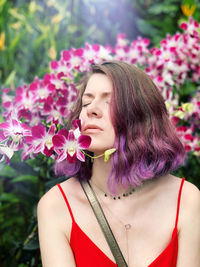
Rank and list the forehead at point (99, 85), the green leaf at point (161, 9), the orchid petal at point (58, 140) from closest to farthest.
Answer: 1. the orchid petal at point (58, 140)
2. the forehead at point (99, 85)
3. the green leaf at point (161, 9)

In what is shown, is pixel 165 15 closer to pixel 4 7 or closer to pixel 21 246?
pixel 4 7

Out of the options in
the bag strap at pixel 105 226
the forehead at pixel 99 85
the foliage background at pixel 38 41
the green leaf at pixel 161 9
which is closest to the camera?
the bag strap at pixel 105 226

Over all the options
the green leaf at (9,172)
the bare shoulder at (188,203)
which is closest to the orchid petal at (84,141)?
the bare shoulder at (188,203)

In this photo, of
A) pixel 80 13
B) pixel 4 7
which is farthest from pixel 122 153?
pixel 80 13

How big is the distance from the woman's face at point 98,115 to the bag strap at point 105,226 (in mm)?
171

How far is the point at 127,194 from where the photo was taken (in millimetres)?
1477

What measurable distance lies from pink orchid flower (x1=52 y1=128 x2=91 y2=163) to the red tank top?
1.10 ft

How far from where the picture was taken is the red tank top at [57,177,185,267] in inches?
53.3

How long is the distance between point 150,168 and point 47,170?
61 cm

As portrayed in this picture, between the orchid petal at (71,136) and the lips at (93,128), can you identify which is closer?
the orchid petal at (71,136)

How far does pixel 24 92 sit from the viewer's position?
1793 mm

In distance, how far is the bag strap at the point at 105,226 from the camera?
52.7 inches

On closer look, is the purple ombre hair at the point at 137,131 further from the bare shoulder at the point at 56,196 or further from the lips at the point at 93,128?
the bare shoulder at the point at 56,196

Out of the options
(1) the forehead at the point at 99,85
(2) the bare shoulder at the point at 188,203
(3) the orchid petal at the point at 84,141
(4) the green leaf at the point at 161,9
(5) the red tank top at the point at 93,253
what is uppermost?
(4) the green leaf at the point at 161,9
